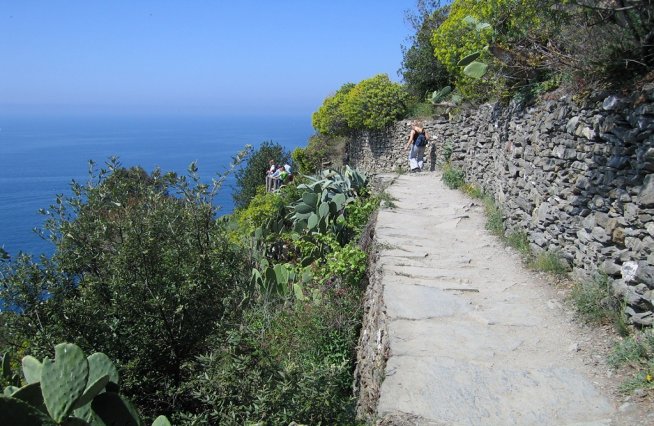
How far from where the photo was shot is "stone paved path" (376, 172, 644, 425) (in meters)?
3.37

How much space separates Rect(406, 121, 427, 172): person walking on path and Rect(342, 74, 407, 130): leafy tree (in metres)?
3.61

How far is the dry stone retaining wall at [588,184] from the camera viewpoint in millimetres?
4133

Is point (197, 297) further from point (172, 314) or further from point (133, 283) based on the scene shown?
point (133, 283)

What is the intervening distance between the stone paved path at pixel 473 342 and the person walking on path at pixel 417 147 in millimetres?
6779

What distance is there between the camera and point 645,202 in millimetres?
4070

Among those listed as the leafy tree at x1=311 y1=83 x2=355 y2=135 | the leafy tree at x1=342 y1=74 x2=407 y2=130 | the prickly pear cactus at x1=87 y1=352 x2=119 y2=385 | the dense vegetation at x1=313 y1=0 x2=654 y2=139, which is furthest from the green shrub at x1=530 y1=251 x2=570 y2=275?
the leafy tree at x1=311 y1=83 x2=355 y2=135

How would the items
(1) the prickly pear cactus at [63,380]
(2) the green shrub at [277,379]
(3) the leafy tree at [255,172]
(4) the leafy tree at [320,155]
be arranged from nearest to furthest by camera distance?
(1) the prickly pear cactus at [63,380] → (2) the green shrub at [277,379] → (4) the leafy tree at [320,155] → (3) the leafy tree at [255,172]

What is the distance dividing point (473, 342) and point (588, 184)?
1.84m

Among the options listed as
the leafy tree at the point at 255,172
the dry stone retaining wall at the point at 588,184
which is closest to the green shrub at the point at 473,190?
the dry stone retaining wall at the point at 588,184

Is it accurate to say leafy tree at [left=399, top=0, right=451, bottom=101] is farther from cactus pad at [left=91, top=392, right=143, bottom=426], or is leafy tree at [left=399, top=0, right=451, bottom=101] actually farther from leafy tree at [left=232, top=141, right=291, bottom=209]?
cactus pad at [left=91, top=392, right=143, bottom=426]

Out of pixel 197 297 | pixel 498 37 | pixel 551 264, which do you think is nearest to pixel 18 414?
pixel 197 297

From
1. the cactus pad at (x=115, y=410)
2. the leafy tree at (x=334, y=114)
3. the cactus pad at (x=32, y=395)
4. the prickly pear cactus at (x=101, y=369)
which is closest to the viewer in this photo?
the cactus pad at (x=32, y=395)

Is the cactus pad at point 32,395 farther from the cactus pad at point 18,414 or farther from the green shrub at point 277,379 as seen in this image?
the green shrub at point 277,379

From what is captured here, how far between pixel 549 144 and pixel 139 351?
15.0ft
